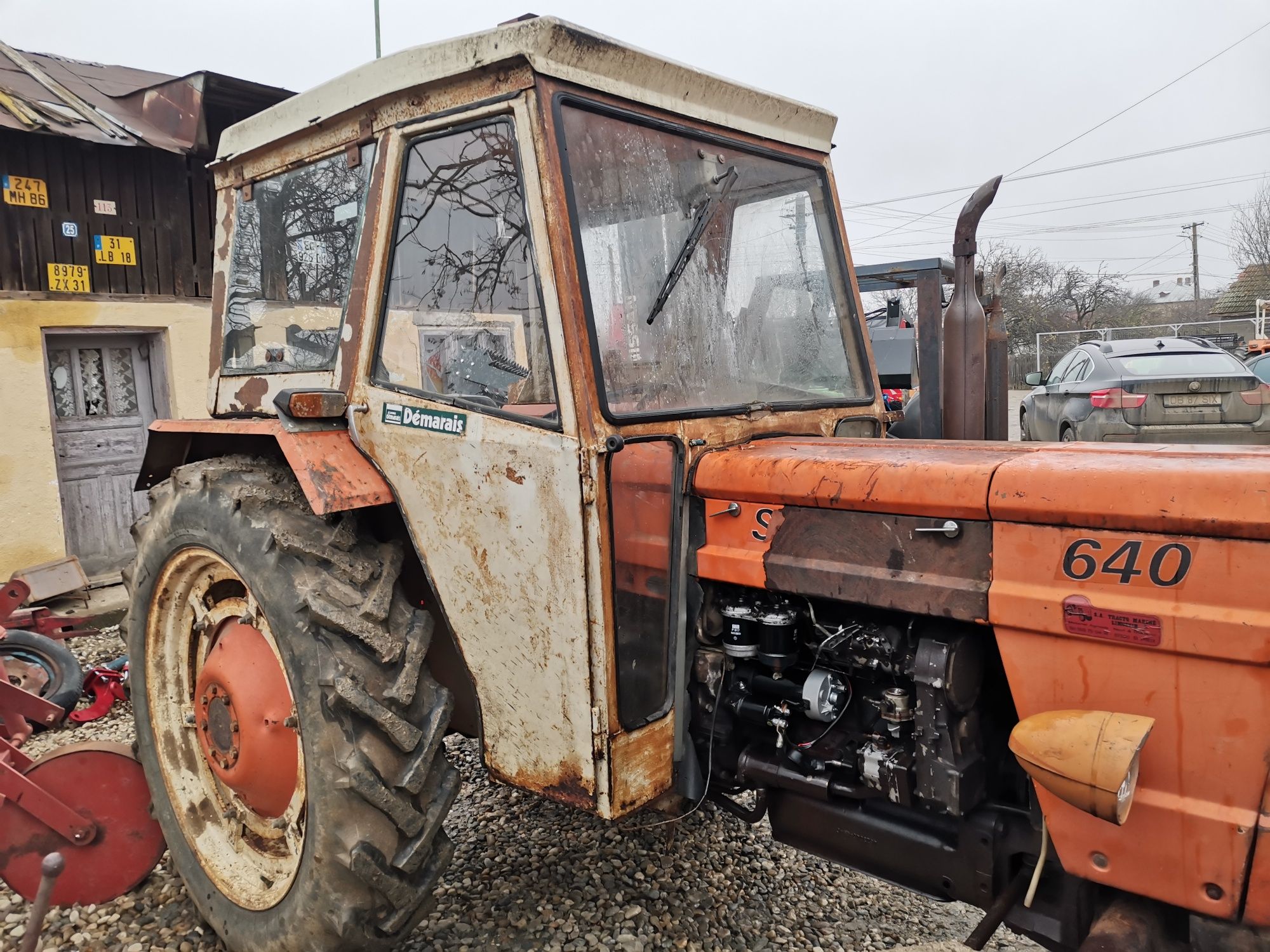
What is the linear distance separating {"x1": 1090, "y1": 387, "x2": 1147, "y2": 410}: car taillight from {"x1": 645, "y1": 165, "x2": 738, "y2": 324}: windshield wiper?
7342 millimetres

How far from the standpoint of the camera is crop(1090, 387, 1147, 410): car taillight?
8.54 meters

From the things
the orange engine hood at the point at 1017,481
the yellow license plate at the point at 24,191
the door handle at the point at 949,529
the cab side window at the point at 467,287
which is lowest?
the door handle at the point at 949,529

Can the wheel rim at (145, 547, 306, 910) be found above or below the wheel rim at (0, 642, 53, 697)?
above

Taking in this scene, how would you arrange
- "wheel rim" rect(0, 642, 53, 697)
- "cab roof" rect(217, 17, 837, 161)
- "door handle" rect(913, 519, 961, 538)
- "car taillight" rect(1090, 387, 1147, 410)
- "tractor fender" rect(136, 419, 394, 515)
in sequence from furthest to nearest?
"car taillight" rect(1090, 387, 1147, 410) < "wheel rim" rect(0, 642, 53, 697) < "tractor fender" rect(136, 419, 394, 515) < "cab roof" rect(217, 17, 837, 161) < "door handle" rect(913, 519, 961, 538)

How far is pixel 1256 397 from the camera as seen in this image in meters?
8.07

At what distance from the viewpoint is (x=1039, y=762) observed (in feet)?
5.59

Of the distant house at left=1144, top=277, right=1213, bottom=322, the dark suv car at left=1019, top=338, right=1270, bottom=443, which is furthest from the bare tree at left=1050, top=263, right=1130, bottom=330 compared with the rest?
the dark suv car at left=1019, top=338, right=1270, bottom=443

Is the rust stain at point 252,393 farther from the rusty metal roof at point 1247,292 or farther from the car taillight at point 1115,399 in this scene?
the rusty metal roof at point 1247,292

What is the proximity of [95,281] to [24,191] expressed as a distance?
0.74 m

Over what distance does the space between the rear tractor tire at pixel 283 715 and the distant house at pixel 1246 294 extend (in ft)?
94.4

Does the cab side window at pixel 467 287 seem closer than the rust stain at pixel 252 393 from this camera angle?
Yes

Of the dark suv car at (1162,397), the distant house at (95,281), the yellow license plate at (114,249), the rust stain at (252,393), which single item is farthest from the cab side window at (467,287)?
the dark suv car at (1162,397)

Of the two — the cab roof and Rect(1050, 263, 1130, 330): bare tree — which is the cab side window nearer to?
the cab roof

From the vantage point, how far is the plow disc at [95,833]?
2656mm
